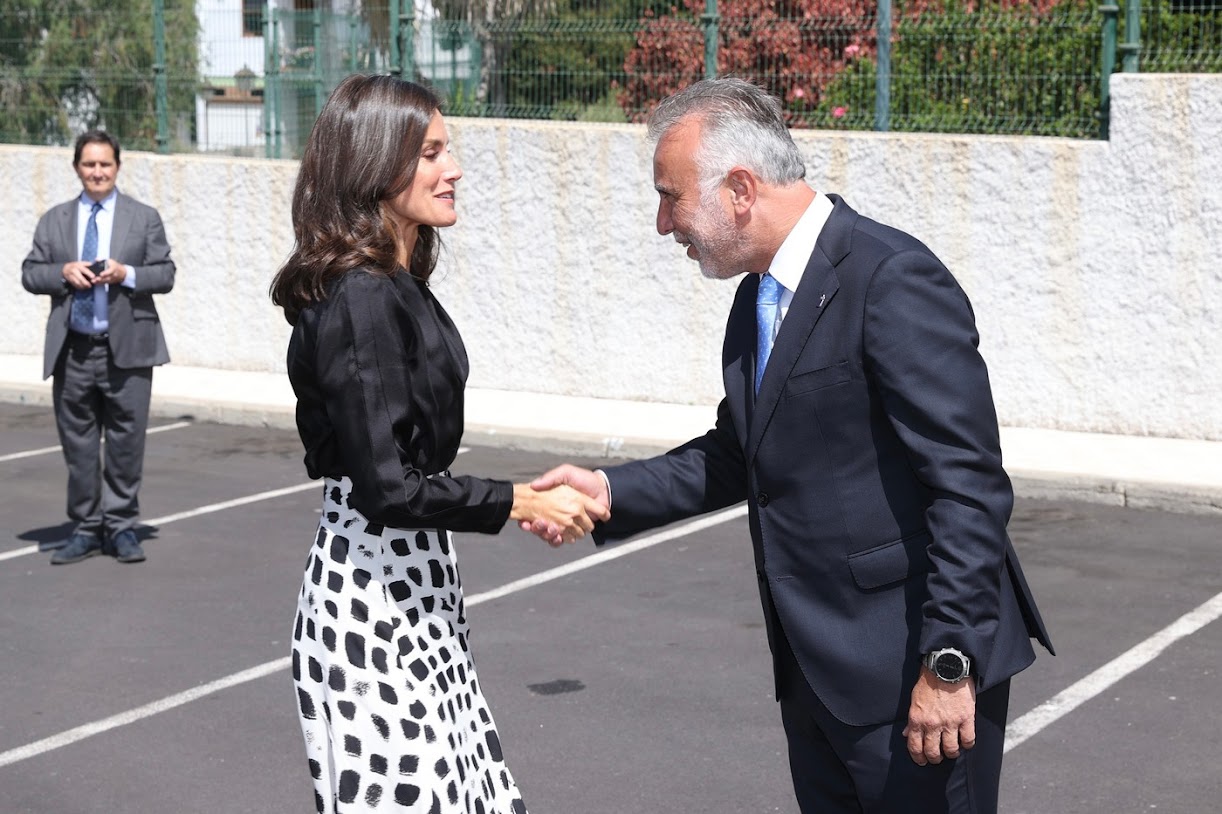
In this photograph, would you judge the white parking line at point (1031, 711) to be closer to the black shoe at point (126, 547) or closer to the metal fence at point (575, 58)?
the black shoe at point (126, 547)

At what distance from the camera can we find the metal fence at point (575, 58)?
11.6 metres

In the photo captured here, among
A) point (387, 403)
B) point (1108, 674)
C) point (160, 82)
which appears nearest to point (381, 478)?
point (387, 403)

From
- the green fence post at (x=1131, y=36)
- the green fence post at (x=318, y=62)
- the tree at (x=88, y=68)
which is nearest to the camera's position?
the green fence post at (x=1131, y=36)

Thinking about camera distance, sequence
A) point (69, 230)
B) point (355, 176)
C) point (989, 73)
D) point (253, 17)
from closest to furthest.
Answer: point (355, 176) → point (69, 230) → point (989, 73) → point (253, 17)

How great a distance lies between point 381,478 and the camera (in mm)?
3500

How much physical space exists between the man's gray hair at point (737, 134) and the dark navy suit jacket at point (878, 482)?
0.16 meters

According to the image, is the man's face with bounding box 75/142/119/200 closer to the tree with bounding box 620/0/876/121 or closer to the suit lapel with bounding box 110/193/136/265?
the suit lapel with bounding box 110/193/136/265

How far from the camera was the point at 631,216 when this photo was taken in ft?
42.2

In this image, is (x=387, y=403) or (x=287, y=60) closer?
(x=387, y=403)

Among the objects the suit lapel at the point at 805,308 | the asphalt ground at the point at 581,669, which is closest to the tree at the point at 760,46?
the asphalt ground at the point at 581,669

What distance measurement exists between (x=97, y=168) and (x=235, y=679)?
3340 mm

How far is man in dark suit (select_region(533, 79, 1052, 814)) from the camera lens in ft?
10.2

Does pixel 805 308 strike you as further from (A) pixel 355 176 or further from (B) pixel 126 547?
(B) pixel 126 547

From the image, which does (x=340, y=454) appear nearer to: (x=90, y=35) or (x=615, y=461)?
(x=615, y=461)
